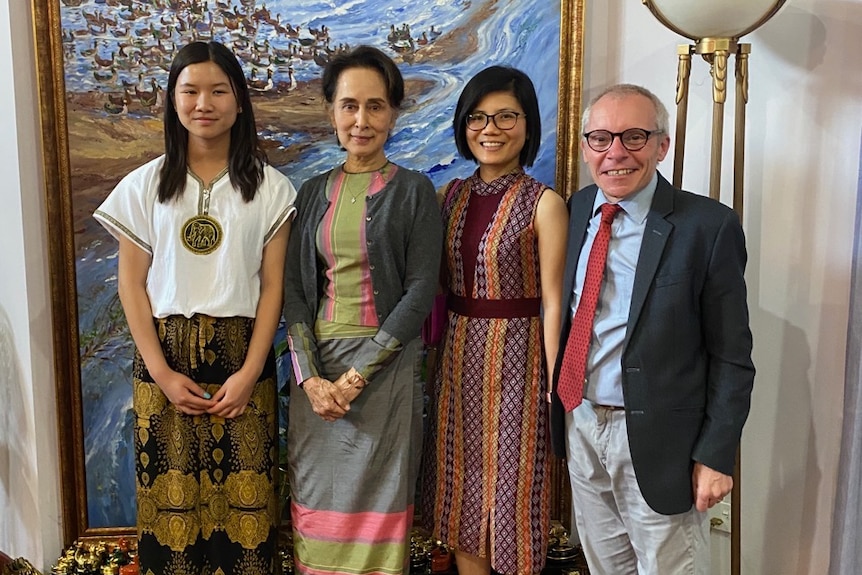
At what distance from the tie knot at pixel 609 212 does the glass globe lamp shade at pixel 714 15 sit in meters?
0.51

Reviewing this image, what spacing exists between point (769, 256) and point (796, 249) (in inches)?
2.9

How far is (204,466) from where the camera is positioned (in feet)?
5.78

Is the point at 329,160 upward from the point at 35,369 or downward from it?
upward

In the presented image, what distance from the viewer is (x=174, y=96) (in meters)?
1.68

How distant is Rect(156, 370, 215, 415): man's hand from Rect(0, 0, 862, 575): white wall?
65 centimetres

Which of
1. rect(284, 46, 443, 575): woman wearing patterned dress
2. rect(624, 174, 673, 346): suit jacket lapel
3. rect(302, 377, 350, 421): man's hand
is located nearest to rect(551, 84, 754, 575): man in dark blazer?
rect(624, 174, 673, 346): suit jacket lapel

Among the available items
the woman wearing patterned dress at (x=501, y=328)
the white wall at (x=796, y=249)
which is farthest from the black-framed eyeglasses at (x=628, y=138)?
the white wall at (x=796, y=249)

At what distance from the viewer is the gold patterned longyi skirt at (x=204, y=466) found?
1715 mm

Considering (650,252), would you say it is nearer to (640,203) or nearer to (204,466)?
(640,203)

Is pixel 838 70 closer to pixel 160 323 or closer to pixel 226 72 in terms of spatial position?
pixel 226 72

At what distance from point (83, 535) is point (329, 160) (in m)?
1.40

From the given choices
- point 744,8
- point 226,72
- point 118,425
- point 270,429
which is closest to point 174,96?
point 226,72

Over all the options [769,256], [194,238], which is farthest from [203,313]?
[769,256]

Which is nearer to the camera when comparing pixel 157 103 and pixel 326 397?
pixel 326 397
